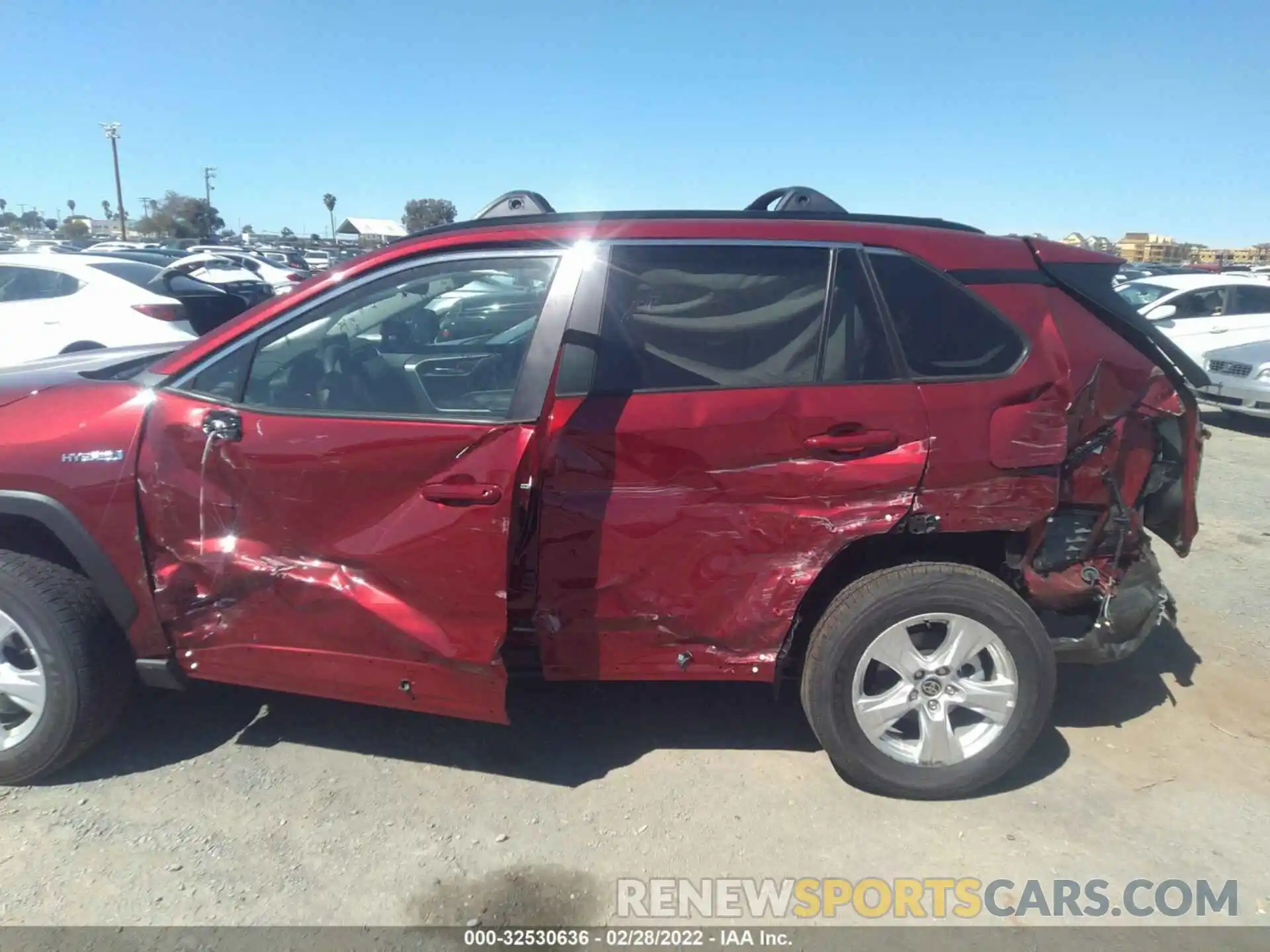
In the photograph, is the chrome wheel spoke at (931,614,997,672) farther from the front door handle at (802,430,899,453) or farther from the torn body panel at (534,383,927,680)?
the front door handle at (802,430,899,453)

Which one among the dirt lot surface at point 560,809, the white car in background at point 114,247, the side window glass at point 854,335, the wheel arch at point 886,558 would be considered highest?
the side window glass at point 854,335

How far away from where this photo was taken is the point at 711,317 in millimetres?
3104

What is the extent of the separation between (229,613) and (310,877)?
92cm

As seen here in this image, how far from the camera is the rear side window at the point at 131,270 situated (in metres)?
8.78

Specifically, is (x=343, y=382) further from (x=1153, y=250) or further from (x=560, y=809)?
(x=1153, y=250)

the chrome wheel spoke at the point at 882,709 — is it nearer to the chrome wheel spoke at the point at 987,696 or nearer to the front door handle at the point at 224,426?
the chrome wheel spoke at the point at 987,696

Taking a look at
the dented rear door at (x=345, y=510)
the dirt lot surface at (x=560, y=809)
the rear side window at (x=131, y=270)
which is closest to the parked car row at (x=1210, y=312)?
the dirt lot surface at (x=560, y=809)

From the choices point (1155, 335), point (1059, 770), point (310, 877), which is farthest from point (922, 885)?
point (1155, 335)

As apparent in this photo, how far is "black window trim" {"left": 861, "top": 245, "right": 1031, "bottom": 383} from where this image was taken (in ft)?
10.1

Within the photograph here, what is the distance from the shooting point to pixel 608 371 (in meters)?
3.02

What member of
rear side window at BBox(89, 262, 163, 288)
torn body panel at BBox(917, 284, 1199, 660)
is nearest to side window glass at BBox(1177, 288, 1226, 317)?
torn body panel at BBox(917, 284, 1199, 660)

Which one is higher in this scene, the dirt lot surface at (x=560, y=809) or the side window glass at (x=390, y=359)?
the side window glass at (x=390, y=359)

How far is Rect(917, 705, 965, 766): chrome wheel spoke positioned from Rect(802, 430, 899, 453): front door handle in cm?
93

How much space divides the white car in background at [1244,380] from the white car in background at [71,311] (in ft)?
36.0
